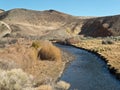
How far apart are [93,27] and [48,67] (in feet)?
459

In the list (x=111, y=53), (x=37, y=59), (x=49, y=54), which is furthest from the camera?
(x=111, y=53)

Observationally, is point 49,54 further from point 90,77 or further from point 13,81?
point 13,81

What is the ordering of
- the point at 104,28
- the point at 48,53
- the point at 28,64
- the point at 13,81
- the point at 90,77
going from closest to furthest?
1. the point at 13,81
2. the point at 90,77
3. the point at 28,64
4. the point at 48,53
5. the point at 104,28

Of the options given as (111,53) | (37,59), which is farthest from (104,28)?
(37,59)

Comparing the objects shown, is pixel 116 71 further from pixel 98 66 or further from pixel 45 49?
pixel 45 49

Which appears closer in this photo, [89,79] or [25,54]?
[89,79]

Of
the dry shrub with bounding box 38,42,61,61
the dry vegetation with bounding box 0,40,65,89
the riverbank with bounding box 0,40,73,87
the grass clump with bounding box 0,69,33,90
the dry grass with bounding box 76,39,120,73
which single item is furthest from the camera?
the dry shrub with bounding box 38,42,61,61

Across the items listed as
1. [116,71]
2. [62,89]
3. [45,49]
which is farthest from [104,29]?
[62,89]

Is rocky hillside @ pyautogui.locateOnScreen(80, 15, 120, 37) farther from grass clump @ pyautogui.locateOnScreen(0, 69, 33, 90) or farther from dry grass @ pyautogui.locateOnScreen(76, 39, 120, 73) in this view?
grass clump @ pyautogui.locateOnScreen(0, 69, 33, 90)

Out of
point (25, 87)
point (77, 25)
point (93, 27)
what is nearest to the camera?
point (25, 87)

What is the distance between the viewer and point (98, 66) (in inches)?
1719

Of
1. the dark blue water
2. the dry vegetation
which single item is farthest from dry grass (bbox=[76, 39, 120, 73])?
the dry vegetation

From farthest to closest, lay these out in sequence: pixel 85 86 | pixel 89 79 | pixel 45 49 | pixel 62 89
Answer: pixel 45 49, pixel 89 79, pixel 85 86, pixel 62 89

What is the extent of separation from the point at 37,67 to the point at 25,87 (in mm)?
16770
